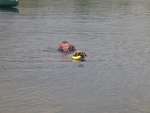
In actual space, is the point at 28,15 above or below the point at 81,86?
above

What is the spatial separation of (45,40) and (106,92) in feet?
62.9

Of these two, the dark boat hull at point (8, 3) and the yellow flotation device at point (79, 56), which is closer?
the yellow flotation device at point (79, 56)

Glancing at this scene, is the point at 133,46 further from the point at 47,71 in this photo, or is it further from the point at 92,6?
the point at 92,6

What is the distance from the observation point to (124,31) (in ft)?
190

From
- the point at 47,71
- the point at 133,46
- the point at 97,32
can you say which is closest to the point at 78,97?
the point at 47,71

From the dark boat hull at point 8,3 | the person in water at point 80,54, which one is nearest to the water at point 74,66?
the person in water at point 80,54

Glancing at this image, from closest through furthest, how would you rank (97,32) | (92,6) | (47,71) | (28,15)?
(47,71)
(97,32)
(28,15)
(92,6)

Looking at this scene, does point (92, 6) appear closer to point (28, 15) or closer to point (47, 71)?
point (28, 15)

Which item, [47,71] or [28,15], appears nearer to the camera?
[47,71]

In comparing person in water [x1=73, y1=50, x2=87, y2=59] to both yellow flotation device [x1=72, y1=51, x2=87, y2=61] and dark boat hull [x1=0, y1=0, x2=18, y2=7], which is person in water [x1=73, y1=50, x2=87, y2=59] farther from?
dark boat hull [x1=0, y1=0, x2=18, y2=7]

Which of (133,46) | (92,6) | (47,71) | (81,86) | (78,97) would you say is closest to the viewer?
(78,97)

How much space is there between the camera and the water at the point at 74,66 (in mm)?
28253

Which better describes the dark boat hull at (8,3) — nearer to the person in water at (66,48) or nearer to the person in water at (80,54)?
the person in water at (66,48)

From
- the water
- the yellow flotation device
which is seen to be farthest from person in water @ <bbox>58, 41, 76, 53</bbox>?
the yellow flotation device
